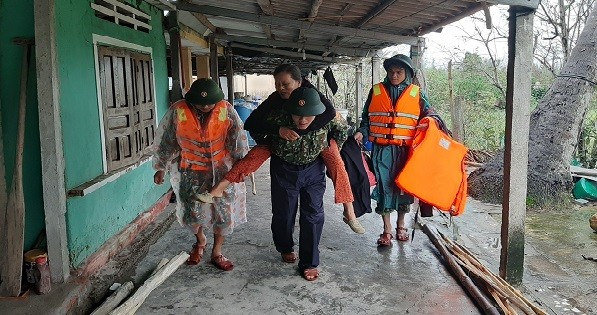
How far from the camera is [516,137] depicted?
3.65 meters

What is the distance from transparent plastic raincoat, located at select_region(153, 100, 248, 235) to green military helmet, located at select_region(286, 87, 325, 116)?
637 mm

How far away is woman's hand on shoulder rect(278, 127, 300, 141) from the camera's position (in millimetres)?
3355

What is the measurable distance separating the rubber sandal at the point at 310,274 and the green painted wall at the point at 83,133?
174cm

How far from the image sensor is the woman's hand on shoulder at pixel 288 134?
3.36 meters

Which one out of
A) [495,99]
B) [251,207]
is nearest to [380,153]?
[251,207]

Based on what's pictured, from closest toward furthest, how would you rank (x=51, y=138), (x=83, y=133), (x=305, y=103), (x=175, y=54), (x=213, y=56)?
(x=51, y=138) → (x=305, y=103) → (x=83, y=133) → (x=175, y=54) → (x=213, y=56)

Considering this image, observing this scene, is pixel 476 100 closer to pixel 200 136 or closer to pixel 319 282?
pixel 319 282

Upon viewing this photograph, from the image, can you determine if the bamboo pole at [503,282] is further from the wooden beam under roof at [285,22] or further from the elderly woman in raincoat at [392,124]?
the wooden beam under roof at [285,22]

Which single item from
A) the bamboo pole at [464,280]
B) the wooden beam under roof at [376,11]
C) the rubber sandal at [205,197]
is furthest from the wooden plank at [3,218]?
the wooden beam under roof at [376,11]

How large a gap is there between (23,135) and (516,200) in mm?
3727

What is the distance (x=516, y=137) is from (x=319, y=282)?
195 centimetres

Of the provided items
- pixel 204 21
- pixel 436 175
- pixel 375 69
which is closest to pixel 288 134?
pixel 436 175

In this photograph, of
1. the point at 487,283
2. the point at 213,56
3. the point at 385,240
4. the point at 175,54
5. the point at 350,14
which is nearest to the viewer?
the point at 487,283

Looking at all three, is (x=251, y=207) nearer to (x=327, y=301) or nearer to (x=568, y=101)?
(x=327, y=301)
